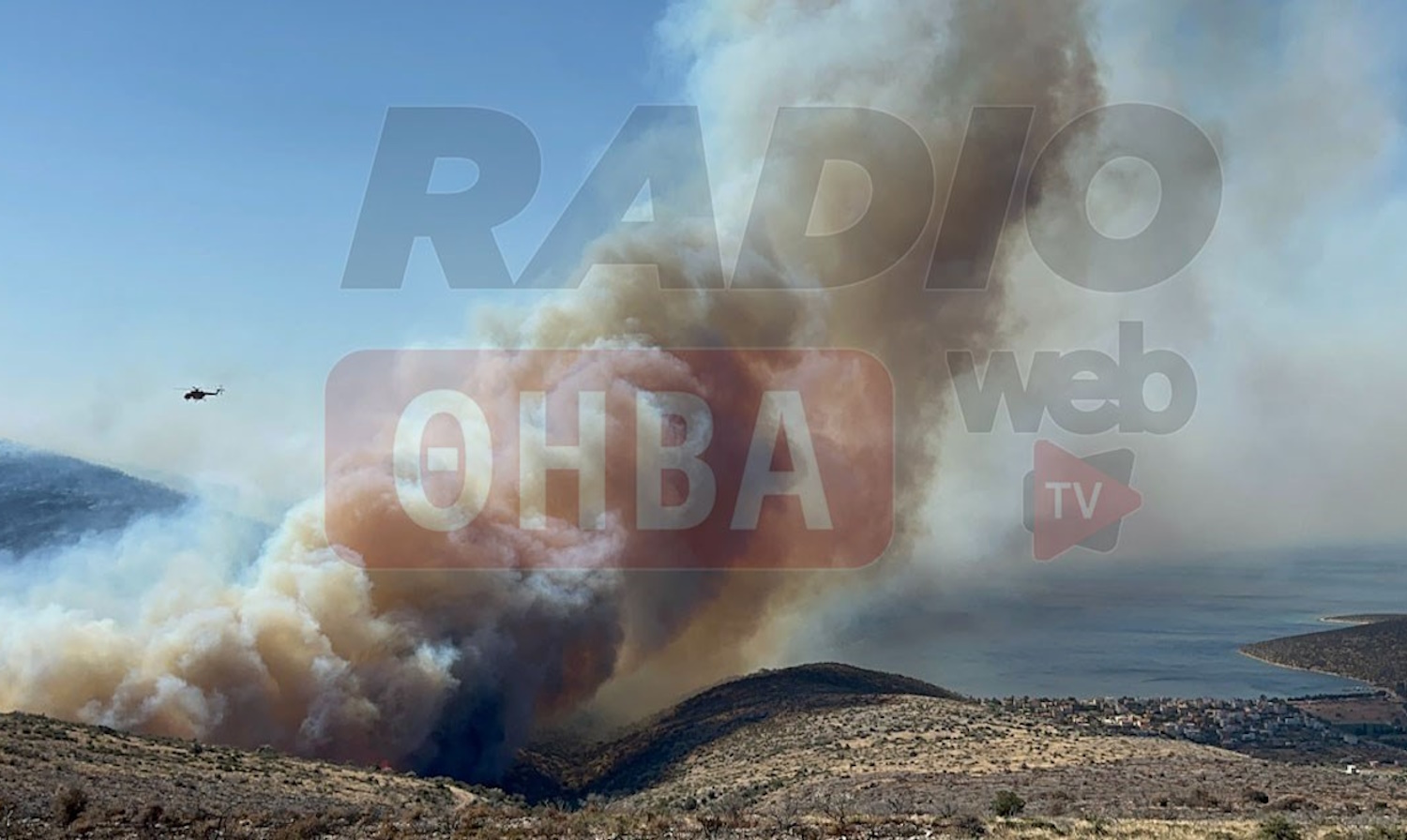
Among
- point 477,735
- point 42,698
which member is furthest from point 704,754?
point 42,698

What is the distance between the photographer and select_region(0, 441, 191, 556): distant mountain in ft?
292

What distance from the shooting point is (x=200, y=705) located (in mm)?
44812

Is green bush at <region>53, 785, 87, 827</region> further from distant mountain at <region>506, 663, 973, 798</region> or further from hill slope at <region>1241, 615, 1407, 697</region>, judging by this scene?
hill slope at <region>1241, 615, 1407, 697</region>

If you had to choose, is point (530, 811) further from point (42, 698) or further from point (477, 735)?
point (42, 698)

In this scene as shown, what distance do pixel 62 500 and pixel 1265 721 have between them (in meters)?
110

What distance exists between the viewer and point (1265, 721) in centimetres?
6925

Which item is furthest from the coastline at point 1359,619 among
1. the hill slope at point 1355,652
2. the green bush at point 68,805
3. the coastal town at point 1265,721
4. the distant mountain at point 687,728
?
the green bush at point 68,805

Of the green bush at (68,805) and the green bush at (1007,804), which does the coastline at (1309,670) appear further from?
the green bush at (68,805)

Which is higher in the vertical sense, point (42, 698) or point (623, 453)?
point (623, 453)

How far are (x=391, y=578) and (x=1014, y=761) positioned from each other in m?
31.6

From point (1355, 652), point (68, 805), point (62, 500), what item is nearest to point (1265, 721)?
point (1355, 652)

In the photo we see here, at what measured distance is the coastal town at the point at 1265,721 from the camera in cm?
5488

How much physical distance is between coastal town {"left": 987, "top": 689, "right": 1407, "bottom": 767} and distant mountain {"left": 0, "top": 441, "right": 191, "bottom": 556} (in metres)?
78.8

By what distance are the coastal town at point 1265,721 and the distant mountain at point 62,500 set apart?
78786 mm
